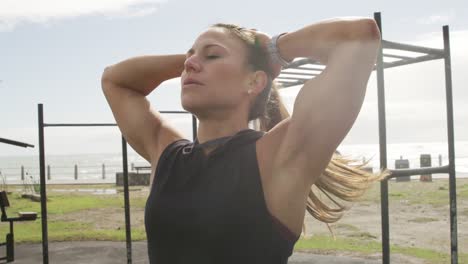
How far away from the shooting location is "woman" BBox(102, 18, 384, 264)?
140 centimetres

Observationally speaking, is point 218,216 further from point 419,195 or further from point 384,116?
point 419,195

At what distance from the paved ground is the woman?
4.51 metres

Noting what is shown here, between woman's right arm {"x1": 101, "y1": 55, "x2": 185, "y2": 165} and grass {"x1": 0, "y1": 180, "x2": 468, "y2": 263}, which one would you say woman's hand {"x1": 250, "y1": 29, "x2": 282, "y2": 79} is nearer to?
woman's right arm {"x1": 101, "y1": 55, "x2": 185, "y2": 165}

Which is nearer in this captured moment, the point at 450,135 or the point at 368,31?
the point at 368,31

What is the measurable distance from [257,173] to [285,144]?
0.10 m

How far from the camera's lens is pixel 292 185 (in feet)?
4.66

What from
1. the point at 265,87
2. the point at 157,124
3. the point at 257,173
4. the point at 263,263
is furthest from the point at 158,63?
the point at 263,263

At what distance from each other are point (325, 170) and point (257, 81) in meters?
0.34

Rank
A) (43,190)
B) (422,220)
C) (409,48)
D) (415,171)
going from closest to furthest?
(415,171) → (409,48) → (43,190) → (422,220)

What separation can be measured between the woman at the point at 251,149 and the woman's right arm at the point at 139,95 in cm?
19

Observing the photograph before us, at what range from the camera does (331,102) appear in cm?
138

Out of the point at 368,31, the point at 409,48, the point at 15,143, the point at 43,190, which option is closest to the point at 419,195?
the point at 43,190

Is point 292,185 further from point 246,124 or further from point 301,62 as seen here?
point 301,62

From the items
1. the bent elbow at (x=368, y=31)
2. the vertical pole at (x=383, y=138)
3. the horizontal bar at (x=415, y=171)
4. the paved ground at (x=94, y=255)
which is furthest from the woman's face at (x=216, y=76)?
Result: the paved ground at (x=94, y=255)
